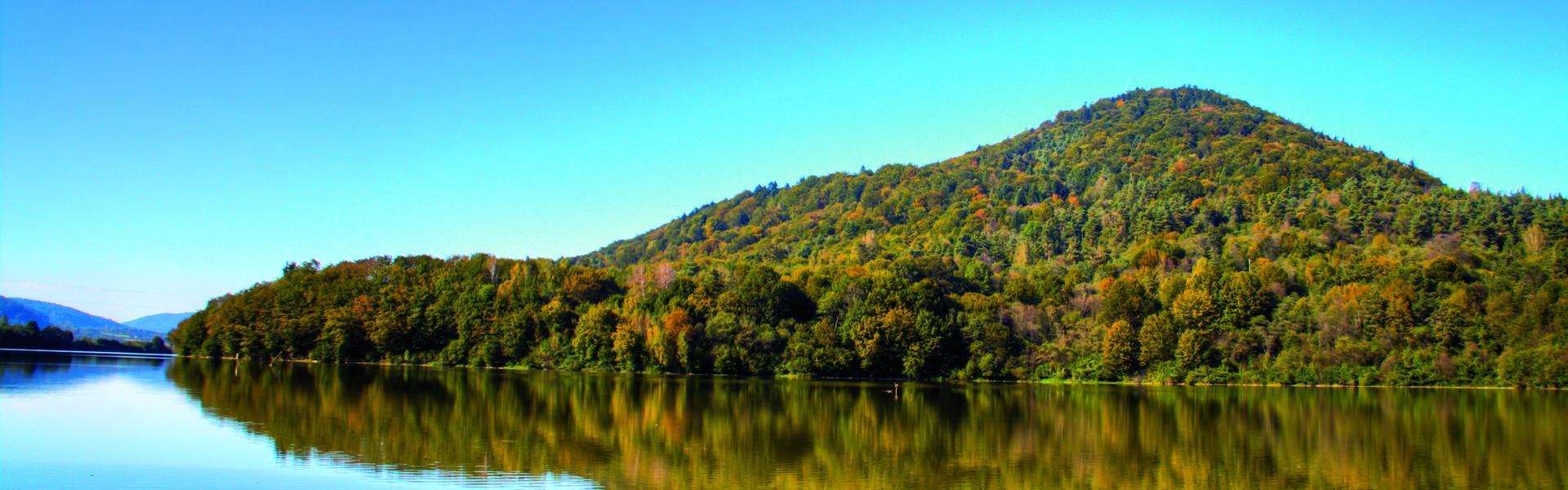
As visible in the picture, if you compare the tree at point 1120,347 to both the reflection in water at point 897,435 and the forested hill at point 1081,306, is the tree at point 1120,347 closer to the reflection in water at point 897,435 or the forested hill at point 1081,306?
the forested hill at point 1081,306

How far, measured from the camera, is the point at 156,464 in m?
23.3

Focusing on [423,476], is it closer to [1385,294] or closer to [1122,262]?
[1385,294]

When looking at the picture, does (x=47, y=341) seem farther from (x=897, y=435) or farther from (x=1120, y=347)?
(x=897, y=435)

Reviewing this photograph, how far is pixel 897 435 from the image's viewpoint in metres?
33.5

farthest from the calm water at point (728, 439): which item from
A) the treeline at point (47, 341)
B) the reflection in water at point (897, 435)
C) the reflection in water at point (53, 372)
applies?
the treeline at point (47, 341)

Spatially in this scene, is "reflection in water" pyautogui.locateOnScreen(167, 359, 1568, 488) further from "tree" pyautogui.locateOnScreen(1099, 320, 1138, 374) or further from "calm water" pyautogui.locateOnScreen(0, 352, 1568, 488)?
"tree" pyautogui.locateOnScreen(1099, 320, 1138, 374)

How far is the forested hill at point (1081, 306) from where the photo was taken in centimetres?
7194

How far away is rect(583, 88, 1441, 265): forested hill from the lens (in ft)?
415

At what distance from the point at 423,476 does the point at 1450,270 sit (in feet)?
253

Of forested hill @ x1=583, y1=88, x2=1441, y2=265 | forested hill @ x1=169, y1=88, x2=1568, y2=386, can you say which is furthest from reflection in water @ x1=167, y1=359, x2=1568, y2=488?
forested hill @ x1=583, y1=88, x2=1441, y2=265

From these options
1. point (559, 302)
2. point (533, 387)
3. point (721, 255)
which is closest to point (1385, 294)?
point (533, 387)

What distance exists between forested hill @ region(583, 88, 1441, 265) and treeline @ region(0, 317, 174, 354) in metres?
83.6

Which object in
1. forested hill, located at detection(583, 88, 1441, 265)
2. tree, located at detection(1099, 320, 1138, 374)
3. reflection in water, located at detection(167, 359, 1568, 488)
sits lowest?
reflection in water, located at detection(167, 359, 1568, 488)

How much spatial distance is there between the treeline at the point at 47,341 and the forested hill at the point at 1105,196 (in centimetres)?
8356
